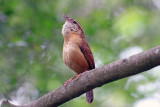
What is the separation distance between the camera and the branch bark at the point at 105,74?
115 inches

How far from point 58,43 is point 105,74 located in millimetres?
3216

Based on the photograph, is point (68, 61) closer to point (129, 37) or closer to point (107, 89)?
point (107, 89)

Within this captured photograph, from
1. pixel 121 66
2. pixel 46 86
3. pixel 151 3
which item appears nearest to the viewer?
pixel 121 66

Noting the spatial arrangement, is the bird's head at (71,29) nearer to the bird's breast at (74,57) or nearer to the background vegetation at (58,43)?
the bird's breast at (74,57)

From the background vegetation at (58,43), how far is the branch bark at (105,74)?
6.70ft

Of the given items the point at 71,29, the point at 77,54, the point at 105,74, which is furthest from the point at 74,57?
the point at 105,74

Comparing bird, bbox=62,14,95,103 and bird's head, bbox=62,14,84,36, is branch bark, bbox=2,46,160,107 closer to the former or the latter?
bird, bbox=62,14,95,103

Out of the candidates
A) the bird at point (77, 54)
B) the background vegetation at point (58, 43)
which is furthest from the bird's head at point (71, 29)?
the background vegetation at point (58, 43)

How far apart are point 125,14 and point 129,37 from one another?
566 mm

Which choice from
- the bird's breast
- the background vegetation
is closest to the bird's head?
the bird's breast

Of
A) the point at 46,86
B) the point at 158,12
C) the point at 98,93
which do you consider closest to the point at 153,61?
the point at 46,86

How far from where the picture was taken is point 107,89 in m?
6.68

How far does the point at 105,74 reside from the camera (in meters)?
3.33

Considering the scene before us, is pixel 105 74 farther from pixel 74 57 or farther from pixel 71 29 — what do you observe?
pixel 71 29
